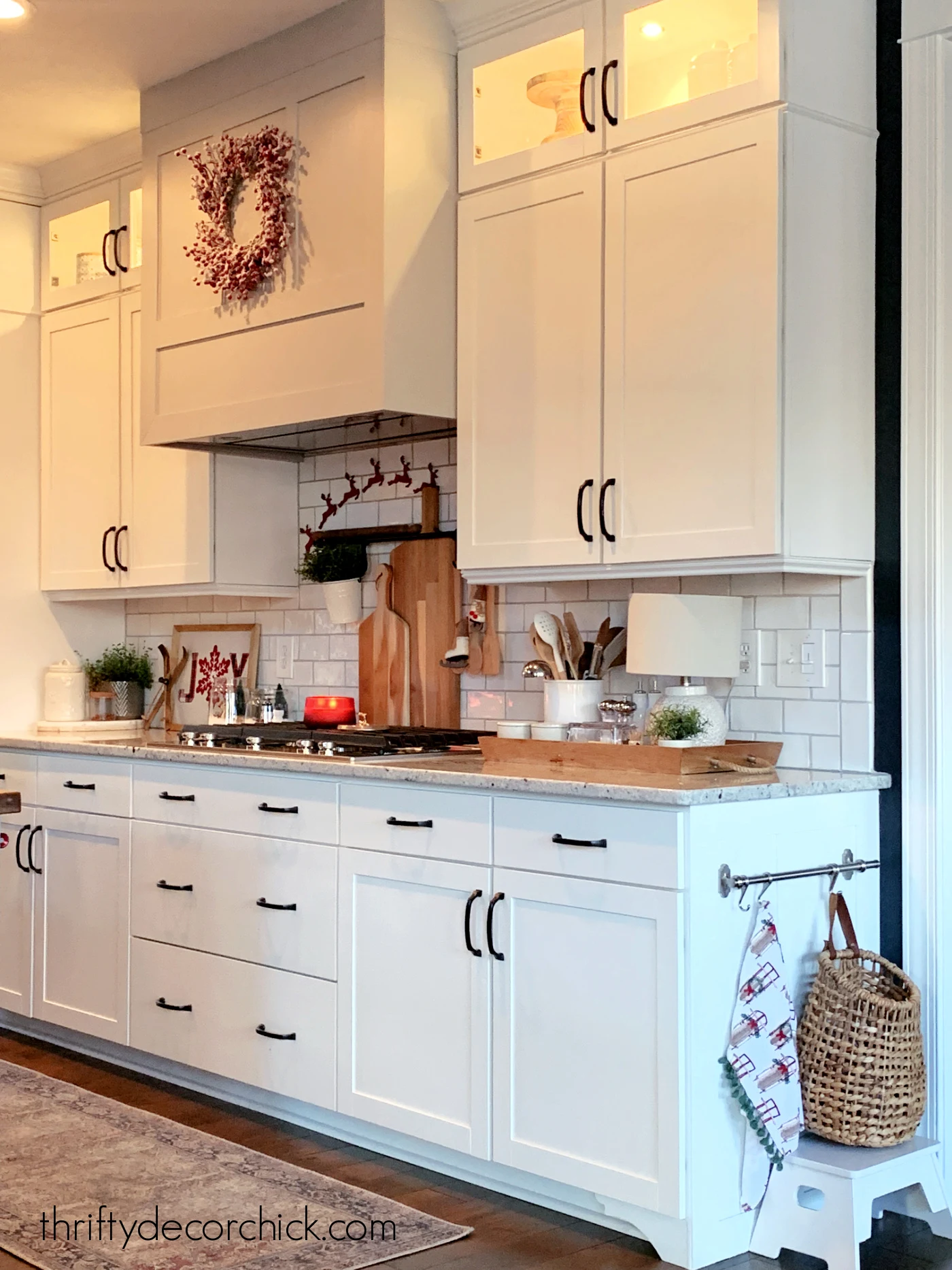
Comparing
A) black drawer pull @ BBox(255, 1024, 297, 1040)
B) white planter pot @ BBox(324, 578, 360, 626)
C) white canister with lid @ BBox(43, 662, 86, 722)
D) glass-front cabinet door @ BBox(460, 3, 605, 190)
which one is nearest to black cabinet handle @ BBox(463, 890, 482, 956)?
black drawer pull @ BBox(255, 1024, 297, 1040)

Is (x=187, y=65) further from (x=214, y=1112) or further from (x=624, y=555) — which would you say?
(x=214, y=1112)

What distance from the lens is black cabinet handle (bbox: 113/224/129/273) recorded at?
4.92 m

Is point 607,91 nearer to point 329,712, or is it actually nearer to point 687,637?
point 687,637

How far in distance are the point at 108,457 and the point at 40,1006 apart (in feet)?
5.77

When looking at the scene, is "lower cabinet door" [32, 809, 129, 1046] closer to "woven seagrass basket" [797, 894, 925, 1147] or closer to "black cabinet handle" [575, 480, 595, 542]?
"black cabinet handle" [575, 480, 595, 542]

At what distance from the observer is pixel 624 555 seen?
3432mm

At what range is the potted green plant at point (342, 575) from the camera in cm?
452

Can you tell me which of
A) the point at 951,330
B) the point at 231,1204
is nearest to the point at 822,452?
the point at 951,330

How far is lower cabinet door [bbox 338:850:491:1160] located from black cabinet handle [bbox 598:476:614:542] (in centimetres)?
81

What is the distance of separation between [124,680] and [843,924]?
9.87 ft

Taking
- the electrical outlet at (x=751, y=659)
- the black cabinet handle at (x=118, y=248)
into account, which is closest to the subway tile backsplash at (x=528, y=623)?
the electrical outlet at (x=751, y=659)

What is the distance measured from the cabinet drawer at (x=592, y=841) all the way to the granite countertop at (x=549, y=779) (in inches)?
1.3

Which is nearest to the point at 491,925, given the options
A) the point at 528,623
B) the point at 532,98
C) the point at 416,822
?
the point at 416,822

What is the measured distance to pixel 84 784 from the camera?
14.4 ft
